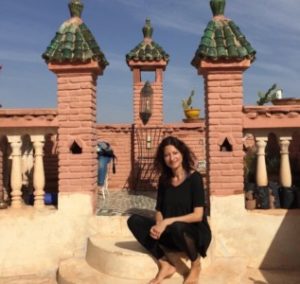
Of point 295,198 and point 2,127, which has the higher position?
point 2,127

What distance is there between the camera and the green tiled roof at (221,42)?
5.16 meters

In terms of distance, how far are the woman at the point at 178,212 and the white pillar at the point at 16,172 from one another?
233 cm

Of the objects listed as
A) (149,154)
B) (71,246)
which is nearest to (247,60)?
(71,246)

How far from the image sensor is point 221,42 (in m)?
5.25

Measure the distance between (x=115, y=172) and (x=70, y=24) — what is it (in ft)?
16.4

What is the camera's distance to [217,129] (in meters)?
5.24

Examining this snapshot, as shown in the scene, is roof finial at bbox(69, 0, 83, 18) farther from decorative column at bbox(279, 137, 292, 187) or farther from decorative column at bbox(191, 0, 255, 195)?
decorative column at bbox(279, 137, 292, 187)

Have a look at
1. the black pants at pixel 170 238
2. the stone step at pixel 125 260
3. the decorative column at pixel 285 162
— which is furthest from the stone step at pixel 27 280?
the decorative column at pixel 285 162

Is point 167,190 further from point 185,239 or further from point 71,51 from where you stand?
point 71,51

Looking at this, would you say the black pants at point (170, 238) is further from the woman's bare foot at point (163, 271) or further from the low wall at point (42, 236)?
the low wall at point (42, 236)

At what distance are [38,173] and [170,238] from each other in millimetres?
2469

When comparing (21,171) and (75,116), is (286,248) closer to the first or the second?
(75,116)

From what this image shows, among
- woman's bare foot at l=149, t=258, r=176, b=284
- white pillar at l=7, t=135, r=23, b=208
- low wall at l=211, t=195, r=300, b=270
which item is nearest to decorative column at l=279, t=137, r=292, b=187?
low wall at l=211, t=195, r=300, b=270

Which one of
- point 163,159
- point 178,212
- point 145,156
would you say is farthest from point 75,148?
point 145,156
